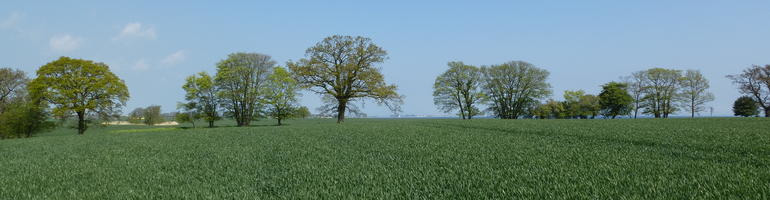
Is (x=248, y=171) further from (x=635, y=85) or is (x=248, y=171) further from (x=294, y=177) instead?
(x=635, y=85)

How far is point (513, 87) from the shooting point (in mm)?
60688

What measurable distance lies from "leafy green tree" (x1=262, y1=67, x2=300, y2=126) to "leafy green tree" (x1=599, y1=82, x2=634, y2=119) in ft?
196

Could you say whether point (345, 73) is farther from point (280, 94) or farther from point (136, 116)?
point (136, 116)

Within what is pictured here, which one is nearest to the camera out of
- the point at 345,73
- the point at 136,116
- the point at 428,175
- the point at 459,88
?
the point at 428,175

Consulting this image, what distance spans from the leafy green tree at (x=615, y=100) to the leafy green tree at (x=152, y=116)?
99840mm

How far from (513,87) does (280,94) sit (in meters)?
40.4

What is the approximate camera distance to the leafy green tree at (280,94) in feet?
151

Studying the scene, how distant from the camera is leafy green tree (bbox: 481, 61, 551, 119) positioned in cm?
5944

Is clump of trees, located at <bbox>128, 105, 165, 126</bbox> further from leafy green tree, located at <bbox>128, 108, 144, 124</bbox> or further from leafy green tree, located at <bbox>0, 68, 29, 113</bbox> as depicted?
leafy green tree, located at <bbox>0, 68, 29, 113</bbox>

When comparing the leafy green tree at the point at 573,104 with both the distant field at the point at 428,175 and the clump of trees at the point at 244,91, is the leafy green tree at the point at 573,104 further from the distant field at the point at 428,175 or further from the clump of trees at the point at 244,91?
the distant field at the point at 428,175

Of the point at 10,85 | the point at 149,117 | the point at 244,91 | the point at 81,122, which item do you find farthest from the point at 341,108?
the point at 149,117

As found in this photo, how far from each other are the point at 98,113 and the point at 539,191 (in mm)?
49636

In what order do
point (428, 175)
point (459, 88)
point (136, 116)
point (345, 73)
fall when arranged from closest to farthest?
1. point (428, 175)
2. point (345, 73)
3. point (459, 88)
4. point (136, 116)

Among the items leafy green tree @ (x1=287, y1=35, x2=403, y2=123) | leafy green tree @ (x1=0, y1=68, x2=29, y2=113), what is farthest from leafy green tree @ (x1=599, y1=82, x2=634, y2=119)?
leafy green tree @ (x1=0, y1=68, x2=29, y2=113)
